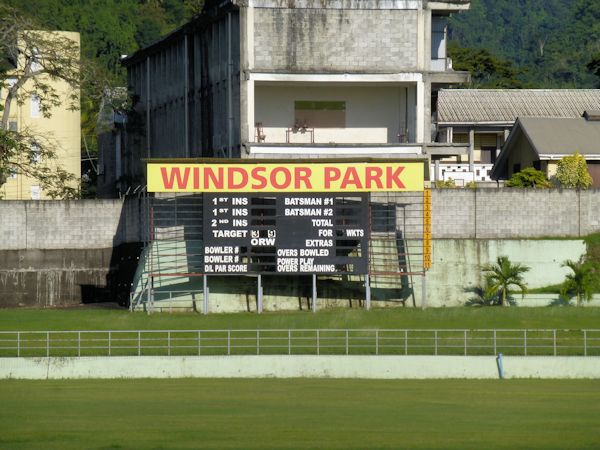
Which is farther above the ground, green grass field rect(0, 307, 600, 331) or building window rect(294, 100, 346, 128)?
building window rect(294, 100, 346, 128)

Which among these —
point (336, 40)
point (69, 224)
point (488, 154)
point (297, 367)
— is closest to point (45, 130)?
point (488, 154)

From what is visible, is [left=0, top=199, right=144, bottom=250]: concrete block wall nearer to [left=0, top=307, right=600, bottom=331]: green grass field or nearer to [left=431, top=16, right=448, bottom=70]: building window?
[left=0, top=307, right=600, bottom=331]: green grass field

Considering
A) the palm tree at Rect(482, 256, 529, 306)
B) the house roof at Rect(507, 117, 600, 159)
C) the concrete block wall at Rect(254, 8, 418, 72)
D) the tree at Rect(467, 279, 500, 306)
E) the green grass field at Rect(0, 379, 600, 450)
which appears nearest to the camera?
the green grass field at Rect(0, 379, 600, 450)

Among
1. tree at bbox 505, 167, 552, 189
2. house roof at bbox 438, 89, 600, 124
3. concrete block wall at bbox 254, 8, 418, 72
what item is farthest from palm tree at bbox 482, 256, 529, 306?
house roof at bbox 438, 89, 600, 124

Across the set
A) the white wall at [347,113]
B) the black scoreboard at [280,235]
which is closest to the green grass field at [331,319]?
the black scoreboard at [280,235]

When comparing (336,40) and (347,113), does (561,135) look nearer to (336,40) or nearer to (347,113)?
(347,113)

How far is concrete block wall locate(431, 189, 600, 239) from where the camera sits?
60938 millimetres

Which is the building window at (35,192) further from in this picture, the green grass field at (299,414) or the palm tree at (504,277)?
the green grass field at (299,414)

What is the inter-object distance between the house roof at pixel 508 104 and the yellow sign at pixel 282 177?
3774cm

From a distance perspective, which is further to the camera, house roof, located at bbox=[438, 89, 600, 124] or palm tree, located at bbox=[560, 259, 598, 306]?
house roof, located at bbox=[438, 89, 600, 124]

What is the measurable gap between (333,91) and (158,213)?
1153cm

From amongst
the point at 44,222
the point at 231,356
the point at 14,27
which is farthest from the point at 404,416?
the point at 14,27

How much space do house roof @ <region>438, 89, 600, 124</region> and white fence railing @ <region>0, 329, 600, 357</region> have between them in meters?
43.5

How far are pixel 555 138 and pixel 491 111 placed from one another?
19692 millimetres
